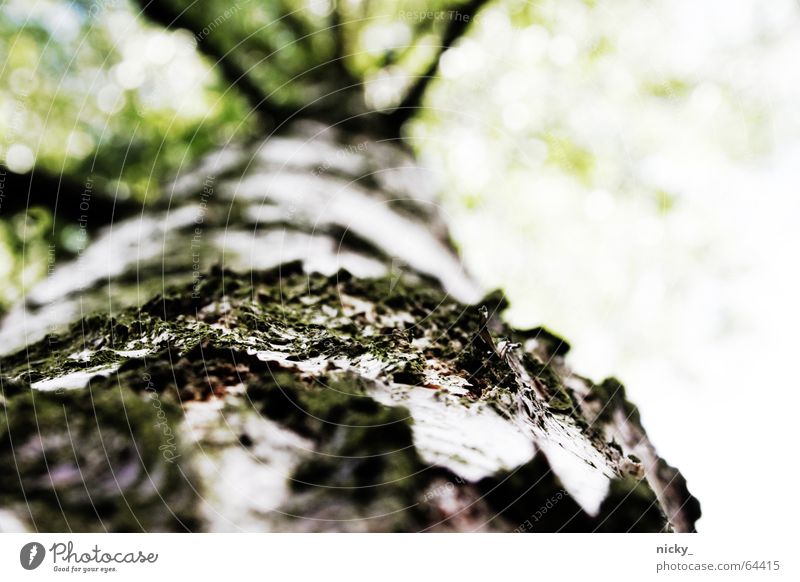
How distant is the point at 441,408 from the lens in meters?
0.81

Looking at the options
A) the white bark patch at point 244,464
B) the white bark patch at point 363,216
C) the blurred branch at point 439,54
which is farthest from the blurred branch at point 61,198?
the blurred branch at point 439,54

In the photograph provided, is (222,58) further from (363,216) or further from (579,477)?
(579,477)

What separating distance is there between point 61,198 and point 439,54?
2203 millimetres

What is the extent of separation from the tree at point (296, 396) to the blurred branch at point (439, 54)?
118cm

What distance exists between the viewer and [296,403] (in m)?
0.77

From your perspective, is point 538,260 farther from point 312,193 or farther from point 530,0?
point 312,193

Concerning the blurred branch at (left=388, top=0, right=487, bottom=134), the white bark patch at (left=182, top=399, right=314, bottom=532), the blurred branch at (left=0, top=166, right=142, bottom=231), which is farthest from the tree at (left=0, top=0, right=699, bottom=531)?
the blurred branch at (left=388, top=0, right=487, bottom=134)

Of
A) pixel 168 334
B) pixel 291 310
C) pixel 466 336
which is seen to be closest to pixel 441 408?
pixel 466 336

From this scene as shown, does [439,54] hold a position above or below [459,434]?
above

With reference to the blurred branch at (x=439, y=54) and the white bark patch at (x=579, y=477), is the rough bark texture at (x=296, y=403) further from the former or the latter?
the blurred branch at (x=439, y=54)

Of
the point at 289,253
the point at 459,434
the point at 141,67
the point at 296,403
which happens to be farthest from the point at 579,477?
the point at 141,67

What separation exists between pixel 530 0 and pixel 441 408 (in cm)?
291

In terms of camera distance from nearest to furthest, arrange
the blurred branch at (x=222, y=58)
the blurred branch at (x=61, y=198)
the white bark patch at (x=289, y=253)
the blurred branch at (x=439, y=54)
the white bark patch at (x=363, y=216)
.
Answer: the white bark patch at (x=289, y=253)
the white bark patch at (x=363, y=216)
the blurred branch at (x=61, y=198)
the blurred branch at (x=222, y=58)
the blurred branch at (x=439, y=54)

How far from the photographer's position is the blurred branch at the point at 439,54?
233 cm
